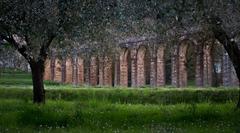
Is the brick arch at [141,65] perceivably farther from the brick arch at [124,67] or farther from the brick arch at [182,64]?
the brick arch at [182,64]

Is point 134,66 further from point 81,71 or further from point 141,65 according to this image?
point 81,71

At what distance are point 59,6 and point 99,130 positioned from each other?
11.0 ft

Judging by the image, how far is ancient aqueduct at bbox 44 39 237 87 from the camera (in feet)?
120

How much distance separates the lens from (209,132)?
37.4 ft

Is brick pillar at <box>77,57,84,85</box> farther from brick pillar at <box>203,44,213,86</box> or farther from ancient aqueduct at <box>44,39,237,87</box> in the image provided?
brick pillar at <box>203,44,213,86</box>

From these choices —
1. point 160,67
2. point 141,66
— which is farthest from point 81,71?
point 160,67

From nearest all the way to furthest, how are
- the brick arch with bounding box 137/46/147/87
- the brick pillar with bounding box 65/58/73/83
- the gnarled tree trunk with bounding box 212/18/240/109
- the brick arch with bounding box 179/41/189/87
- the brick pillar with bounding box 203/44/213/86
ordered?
1. the gnarled tree trunk with bounding box 212/18/240/109
2. the brick pillar with bounding box 203/44/213/86
3. the brick arch with bounding box 179/41/189/87
4. the brick arch with bounding box 137/46/147/87
5. the brick pillar with bounding box 65/58/73/83

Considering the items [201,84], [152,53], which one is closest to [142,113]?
[201,84]

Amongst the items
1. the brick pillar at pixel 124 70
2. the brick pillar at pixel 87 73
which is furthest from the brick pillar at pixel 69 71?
the brick pillar at pixel 124 70

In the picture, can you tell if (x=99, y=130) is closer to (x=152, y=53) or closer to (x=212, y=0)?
(x=212, y=0)

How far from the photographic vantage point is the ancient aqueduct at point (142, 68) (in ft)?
120

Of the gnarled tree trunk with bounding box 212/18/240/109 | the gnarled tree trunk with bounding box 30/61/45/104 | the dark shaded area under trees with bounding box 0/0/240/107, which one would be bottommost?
the gnarled tree trunk with bounding box 30/61/45/104

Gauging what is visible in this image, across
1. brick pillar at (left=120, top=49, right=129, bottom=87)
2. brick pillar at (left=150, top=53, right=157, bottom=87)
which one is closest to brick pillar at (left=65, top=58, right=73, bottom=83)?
brick pillar at (left=120, top=49, right=129, bottom=87)

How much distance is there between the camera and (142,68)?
4681cm
